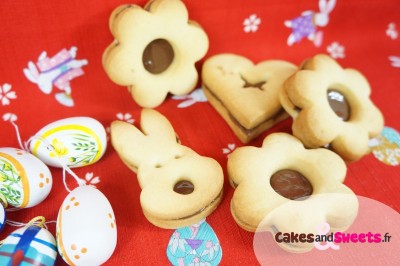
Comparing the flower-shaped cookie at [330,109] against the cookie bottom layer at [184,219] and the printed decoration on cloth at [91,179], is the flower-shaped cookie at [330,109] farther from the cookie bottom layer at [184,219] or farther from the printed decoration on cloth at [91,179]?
the printed decoration on cloth at [91,179]

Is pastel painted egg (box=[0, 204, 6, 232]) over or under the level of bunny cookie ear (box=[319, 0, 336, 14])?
under

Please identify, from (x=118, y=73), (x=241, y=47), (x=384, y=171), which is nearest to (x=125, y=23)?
(x=118, y=73)

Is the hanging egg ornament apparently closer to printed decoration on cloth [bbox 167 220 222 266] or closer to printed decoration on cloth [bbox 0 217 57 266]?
printed decoration on cloth [bbox 0 217 57 266]

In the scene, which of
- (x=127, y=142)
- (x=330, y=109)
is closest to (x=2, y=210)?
(x=127, y=142)

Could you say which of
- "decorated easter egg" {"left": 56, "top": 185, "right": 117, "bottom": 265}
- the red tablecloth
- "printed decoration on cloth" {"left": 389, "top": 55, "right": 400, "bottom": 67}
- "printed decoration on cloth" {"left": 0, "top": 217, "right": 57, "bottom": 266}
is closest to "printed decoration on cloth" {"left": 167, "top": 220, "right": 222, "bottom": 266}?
the red tablecloth

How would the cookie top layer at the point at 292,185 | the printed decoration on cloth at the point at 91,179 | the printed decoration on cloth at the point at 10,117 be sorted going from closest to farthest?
the cookie top layer at the point at 292,185 → the printed decoration on cloth at the point at 91,179 → the printed decoration on cloth at the point at 10,117

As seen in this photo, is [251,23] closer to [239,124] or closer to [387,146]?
[239,124]

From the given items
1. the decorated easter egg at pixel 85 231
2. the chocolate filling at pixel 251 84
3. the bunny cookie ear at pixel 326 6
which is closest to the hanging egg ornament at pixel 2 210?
the decorated easter egg at pixel 85 231
